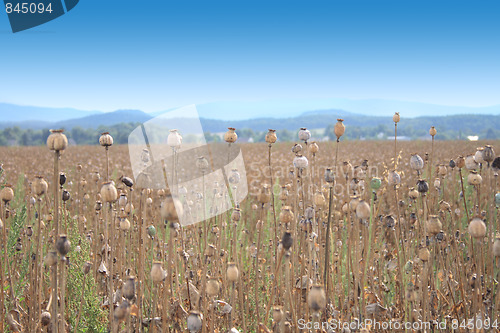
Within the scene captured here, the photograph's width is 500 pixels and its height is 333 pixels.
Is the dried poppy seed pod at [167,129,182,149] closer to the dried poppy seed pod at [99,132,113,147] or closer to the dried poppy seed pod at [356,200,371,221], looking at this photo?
the dried poppy seed pod at [99,132,113,147]

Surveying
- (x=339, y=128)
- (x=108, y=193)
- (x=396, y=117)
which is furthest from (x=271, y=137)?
(x=108, y=193)

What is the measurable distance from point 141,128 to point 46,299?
4.01 ft

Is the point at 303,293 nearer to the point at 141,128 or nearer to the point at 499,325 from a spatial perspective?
the point at 499,325

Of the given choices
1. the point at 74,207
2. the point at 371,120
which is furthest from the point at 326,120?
the point at 74,207

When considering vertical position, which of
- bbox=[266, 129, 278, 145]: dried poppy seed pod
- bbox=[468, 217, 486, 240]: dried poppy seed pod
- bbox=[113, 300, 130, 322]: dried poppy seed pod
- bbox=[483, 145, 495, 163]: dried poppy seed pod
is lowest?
bbox=[113, 300, 130, 322]: dried poppy seed pod

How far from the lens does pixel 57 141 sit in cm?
111

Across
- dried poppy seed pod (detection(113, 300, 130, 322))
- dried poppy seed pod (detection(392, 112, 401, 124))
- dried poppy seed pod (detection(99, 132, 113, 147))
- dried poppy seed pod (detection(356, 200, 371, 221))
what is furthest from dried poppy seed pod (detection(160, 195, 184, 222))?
dried poppy seed pod (detection(392, 112, 401, 124))

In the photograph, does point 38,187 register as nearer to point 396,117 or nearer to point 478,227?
point 478,227

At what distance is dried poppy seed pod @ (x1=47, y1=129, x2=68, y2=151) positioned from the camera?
1100mm

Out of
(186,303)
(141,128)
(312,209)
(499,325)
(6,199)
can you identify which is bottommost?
(186,303)

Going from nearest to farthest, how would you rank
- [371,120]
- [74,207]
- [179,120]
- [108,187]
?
[108,187], [179,120], [74,207], [371,120]

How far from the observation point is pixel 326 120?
139500mm

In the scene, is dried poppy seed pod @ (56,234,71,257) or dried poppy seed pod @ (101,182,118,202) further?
dried poppy seed pod @ (101,182,118,202)

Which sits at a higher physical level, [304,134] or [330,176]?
[304,134]
